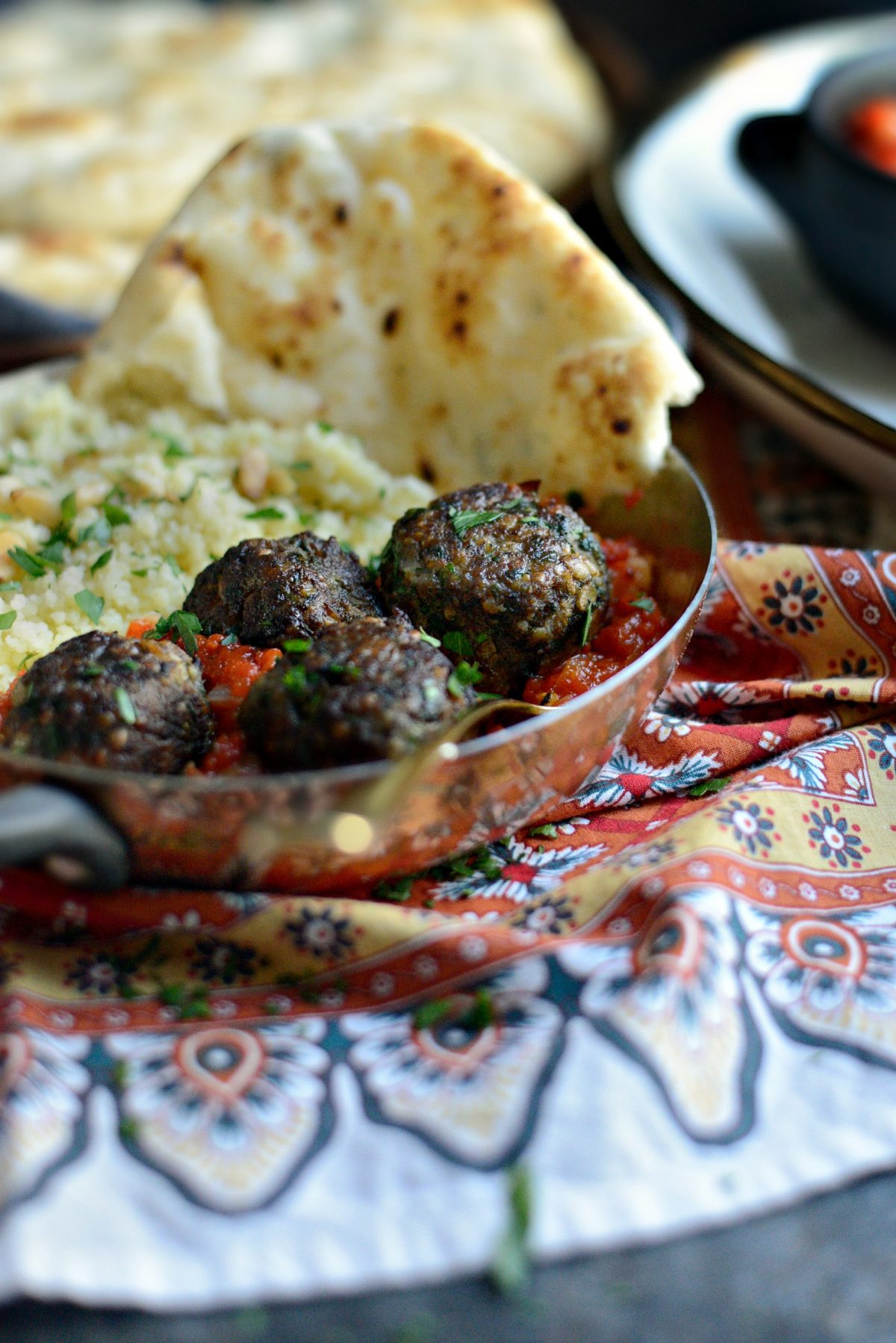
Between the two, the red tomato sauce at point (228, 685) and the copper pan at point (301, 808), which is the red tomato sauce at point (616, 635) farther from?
the red tomato sauce at point (228, 685)

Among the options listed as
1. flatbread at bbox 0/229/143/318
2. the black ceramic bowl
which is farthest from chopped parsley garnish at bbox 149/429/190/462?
the black ceramic bowl

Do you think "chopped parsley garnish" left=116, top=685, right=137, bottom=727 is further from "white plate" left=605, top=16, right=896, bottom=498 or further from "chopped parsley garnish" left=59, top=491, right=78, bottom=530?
"white plate" left=605, top=16, right=896, bottom=498

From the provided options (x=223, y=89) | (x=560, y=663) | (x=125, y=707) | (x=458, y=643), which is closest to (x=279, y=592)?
(x=458, y=643)

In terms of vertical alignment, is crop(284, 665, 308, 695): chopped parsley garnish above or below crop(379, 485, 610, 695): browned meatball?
above

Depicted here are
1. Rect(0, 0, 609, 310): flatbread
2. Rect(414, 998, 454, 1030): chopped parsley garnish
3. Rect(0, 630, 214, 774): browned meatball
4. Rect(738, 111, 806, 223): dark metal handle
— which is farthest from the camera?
Rect(0, 0, 609, 310): flatbread

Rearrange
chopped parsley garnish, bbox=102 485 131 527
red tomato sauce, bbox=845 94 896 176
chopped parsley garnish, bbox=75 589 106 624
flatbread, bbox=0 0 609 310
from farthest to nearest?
1. flatbread, bbox=0 0 609 310
2. red tomato sauce, bbox=845 94 896 176
3. chopped parsley garnish, bbox=102 485 131 527
4. chopped parsley garnish, bbox=75 589 106 624

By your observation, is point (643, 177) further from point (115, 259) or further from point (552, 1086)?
point (552, 1086)

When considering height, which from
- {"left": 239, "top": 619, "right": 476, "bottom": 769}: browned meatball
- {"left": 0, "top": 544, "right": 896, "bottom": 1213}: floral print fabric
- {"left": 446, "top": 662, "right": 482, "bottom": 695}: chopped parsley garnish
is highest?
{"left": 239, "top": 619, "right": 476, "bottom": 769}: browned meatball
